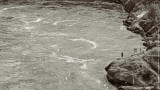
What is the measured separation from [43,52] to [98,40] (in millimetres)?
13699

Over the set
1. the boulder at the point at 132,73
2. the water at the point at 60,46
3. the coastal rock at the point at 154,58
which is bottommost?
the water at the point at 60,46

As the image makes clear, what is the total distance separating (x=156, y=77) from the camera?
45750 mm

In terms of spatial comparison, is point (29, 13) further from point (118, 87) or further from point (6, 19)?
point (118, 87)

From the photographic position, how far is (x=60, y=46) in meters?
65.8

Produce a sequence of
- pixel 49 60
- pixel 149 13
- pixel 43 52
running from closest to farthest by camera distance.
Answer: pixel 49 60, pixel 43 52, pixel 149 13

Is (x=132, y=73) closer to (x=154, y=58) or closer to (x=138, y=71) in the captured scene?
(x=138, y=71)

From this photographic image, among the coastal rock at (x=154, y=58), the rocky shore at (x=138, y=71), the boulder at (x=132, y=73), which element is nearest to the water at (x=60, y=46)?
the boulder at (x=132, y=73)

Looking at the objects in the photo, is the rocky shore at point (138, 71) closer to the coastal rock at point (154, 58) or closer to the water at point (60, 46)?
the coastal rock at point (154, 58)

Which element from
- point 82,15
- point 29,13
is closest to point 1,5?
point 29,13

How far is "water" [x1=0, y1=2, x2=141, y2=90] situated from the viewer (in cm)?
5059

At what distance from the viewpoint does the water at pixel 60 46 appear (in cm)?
5059

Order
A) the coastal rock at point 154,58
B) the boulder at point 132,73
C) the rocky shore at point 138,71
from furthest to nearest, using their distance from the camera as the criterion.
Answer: the coastal rock at point 154,58
the boulder at point 132,73
the rocky shore at point 138,71

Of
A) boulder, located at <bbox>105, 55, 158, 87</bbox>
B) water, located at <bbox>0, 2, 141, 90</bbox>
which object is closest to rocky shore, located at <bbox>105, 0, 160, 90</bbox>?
boulder, located at <bbox>105, 55, 158, 87</bbox>

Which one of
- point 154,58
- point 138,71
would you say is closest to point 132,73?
point 138,71
